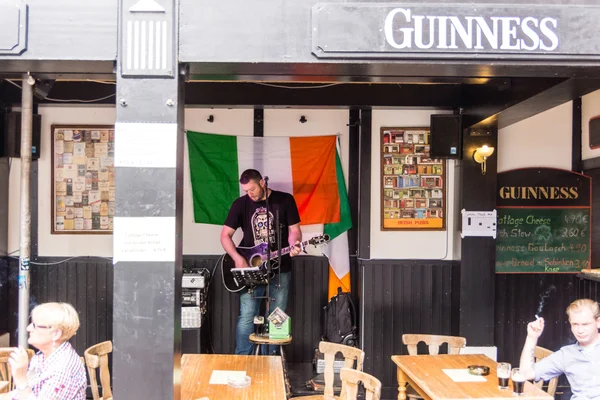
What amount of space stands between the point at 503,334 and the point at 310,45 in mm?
4100

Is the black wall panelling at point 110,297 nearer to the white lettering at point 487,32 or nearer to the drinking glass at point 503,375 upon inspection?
the drinking glass at point 503,375

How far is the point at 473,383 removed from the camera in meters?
3.35

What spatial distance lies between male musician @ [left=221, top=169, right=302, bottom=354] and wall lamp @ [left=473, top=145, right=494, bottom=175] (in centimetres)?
188

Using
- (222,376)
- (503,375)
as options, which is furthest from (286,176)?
(503,375)

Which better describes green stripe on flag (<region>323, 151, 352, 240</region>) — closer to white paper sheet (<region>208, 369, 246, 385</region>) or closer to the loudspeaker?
the loudspeaker

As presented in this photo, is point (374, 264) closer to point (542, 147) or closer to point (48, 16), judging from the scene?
point (542, 147)

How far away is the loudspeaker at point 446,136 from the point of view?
5.41m

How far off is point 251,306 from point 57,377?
2.72 meters

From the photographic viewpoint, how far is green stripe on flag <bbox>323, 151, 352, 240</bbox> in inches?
225

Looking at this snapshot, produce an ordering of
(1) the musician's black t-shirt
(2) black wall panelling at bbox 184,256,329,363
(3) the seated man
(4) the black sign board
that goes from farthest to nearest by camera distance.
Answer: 1. (2) black wall panelling at bbox 184,256,329,363
2. (1) the musician's black t-shirt
3. (3) the seated man
4. (4) the black sign board

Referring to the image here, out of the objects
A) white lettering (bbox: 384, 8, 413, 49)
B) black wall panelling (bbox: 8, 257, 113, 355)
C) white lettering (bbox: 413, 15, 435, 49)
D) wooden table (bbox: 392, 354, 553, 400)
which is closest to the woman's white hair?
wooden table (bbox: 392, 354, 553, 400)

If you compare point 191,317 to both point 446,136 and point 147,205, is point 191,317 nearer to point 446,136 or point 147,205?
point 147,205

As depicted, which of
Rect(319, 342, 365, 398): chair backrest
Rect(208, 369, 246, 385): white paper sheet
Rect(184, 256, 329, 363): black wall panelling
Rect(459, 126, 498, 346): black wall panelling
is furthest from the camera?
Rect(184, 256, 329, 363): black wall panelling

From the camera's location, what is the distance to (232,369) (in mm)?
3588
